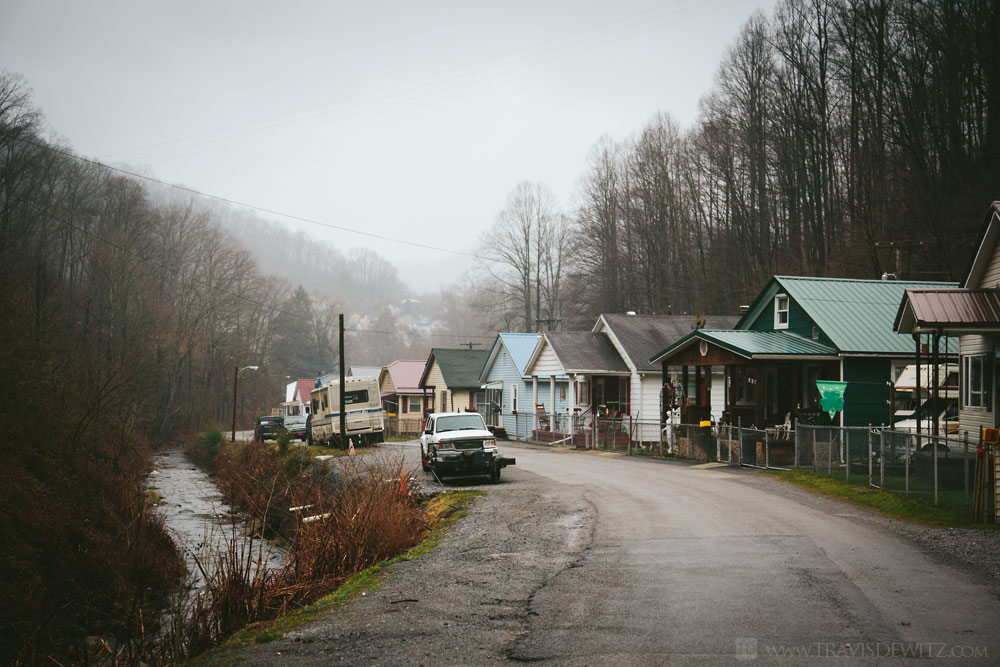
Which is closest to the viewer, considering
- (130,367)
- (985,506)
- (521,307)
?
(985,506)

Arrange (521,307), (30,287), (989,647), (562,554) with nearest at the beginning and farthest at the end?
(989,647) < (562,554) < (30,287) < (521,307)

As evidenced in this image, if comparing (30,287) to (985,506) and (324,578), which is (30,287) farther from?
(985,506)

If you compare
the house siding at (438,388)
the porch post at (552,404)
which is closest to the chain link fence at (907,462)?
the porch post at (552,404)

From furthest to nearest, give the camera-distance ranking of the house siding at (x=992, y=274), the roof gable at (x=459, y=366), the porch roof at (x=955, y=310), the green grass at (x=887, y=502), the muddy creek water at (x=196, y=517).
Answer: the roof gable at (x=459, y=366)
the house siding at (x=992, y=274)
the muddy creek water at (x=196, y=517)
the porch roof at (x=955, y=310)
the green grass at (x=887, y=502)

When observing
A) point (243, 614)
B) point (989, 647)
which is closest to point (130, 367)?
point (243, 614)

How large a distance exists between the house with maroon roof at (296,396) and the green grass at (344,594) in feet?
254

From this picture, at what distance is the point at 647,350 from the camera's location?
40.1m

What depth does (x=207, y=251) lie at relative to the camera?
64688 mm

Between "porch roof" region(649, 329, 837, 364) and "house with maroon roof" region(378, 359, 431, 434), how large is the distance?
33.4 meters

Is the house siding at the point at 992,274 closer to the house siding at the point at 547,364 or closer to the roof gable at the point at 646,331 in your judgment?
the roof gable at the point at 646,331

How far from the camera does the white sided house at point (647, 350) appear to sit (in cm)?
3819

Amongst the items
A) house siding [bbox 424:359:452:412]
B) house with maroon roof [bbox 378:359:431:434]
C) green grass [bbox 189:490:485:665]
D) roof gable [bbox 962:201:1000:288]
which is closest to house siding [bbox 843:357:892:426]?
roof gable [bbox 962:201:1000:288]

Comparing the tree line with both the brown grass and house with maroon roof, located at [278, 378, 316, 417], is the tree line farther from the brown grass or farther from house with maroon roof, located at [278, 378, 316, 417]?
house with maroon roof, located at [278, 378, 316, 417]

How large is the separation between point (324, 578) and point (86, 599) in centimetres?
480
